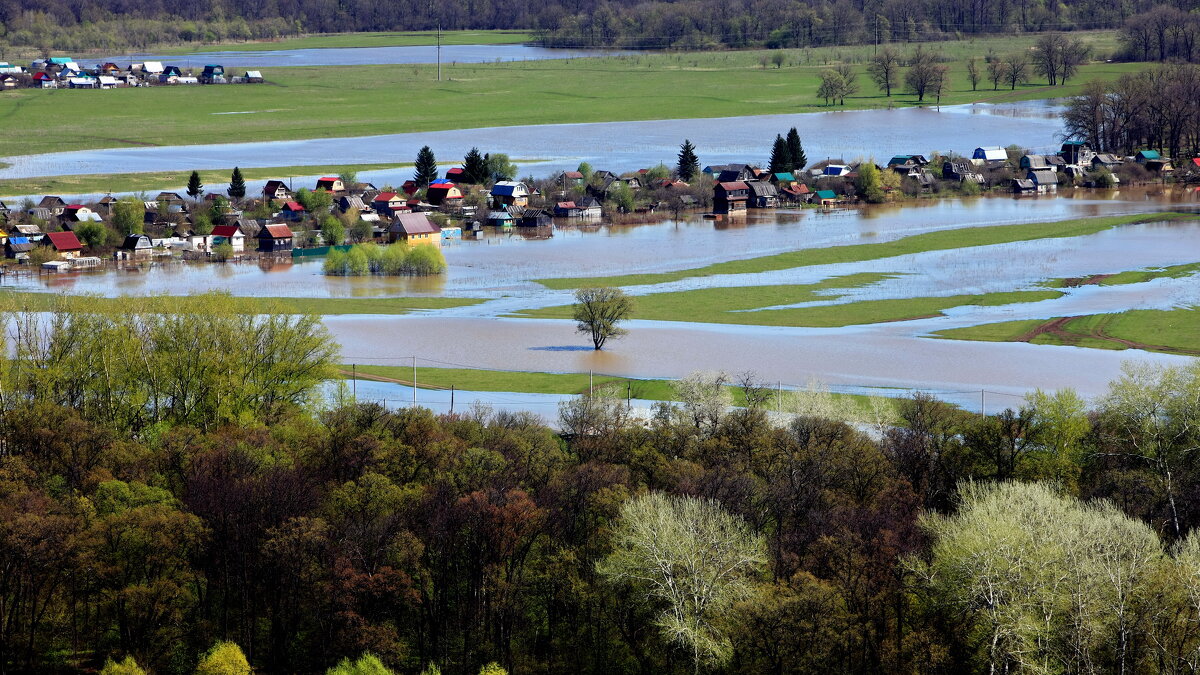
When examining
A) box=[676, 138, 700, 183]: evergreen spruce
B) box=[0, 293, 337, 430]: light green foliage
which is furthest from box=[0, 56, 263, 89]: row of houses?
box=[0, 293, 337, 430]: light green foliage

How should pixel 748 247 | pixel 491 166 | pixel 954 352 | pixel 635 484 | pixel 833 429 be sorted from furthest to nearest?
pixel 491 166 → pixel 748 247 → pixel 954 352 → pixel 833 429 → pixel 635 484

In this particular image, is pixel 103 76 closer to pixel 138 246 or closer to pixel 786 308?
pixel 138 246

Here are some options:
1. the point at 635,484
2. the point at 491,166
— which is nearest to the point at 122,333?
the point at 635,484

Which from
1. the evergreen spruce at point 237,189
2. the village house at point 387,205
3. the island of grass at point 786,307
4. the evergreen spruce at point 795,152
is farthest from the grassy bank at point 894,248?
the evergreen spruce at point 237,189

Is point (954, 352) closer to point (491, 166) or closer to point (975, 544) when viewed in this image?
point (975, 544)

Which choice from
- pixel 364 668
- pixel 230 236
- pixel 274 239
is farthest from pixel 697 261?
pixel 364 668
